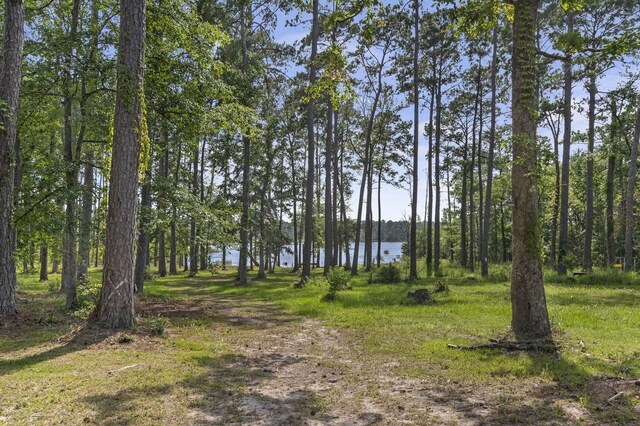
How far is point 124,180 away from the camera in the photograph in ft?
25.7

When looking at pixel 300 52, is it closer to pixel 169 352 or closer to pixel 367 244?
pixel 367 244

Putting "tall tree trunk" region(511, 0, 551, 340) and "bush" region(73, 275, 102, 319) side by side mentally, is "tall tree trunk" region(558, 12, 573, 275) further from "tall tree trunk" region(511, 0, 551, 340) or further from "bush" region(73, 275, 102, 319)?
"bush" region(73, 275, 102, 319)

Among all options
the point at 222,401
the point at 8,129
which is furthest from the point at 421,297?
the point at 8,129

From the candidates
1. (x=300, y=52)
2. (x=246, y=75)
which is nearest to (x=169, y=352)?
(x=246, y=75)

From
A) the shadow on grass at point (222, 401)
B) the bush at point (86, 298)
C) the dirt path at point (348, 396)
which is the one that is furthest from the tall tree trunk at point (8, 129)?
the shadow on grass at point (222, 401)

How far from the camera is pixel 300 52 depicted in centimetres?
2397

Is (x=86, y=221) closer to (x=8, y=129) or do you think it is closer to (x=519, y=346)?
(x=8, y=129)

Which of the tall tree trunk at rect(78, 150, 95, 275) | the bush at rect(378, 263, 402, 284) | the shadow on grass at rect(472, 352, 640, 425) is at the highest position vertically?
the tall tree trunk at rect(78, 150, 95, 275)

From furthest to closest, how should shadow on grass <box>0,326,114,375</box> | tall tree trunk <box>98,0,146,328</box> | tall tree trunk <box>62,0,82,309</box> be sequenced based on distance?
tall tree trunk <box>62,0,82,309</box> < tall tree trunk <box>98,0,146,328</box> < shadow on grass <box>0,326,114,375</box>

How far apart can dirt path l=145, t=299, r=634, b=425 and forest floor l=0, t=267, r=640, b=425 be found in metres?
0.02

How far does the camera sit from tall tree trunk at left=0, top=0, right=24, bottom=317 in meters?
8.76

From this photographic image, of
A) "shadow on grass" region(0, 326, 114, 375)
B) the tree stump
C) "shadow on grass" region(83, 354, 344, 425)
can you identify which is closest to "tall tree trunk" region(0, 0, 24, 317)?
"shadow on grass" region(0, 326, 114, 375)

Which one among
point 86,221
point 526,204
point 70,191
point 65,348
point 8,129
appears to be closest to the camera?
point 65,348

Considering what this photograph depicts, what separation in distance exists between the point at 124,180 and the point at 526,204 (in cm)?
720
